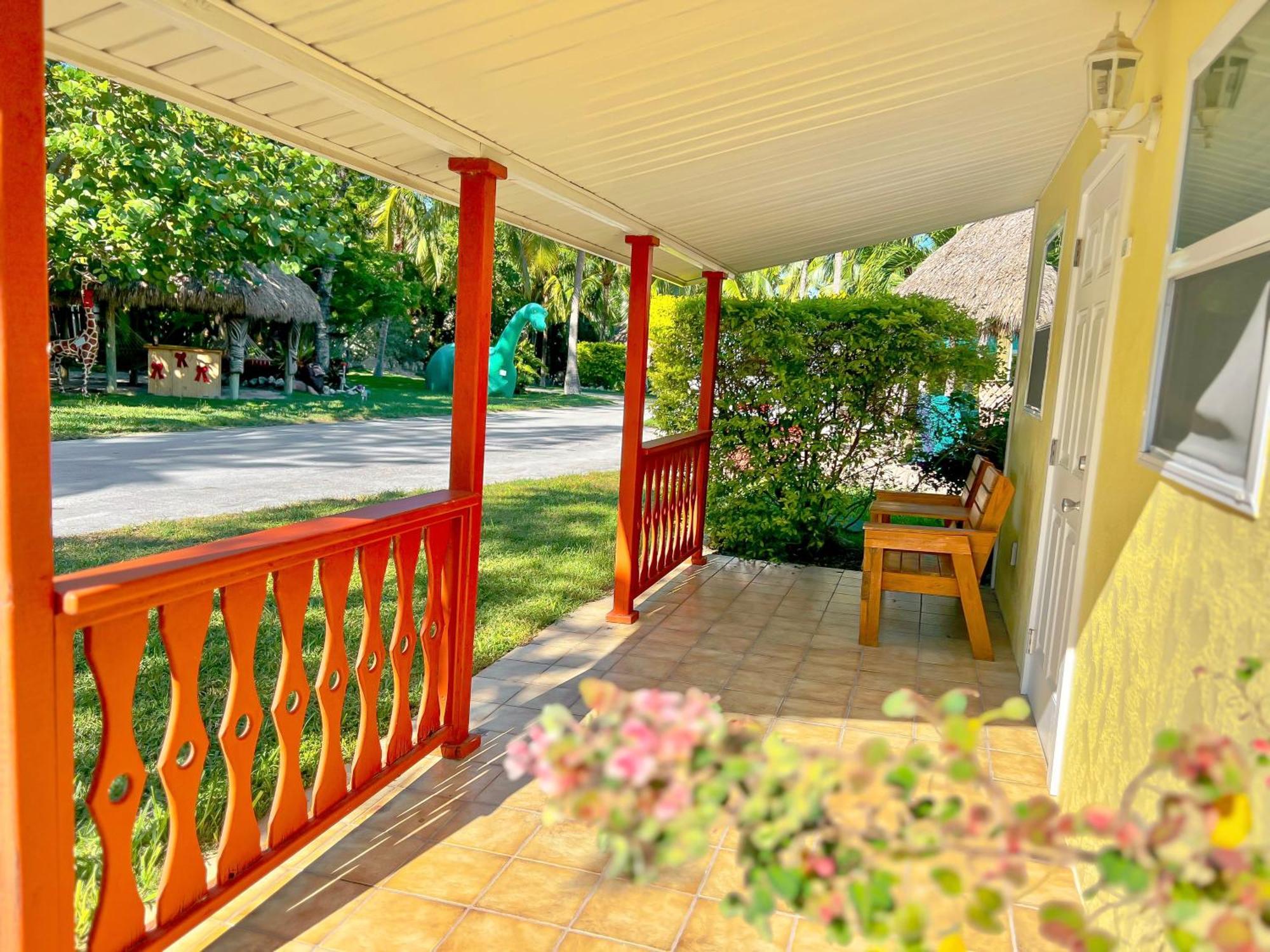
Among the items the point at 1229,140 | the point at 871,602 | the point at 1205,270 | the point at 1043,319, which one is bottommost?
the point at 871,602

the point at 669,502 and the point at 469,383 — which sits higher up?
the point at 469,383

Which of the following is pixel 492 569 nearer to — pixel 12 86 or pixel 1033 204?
pixel 1033 204

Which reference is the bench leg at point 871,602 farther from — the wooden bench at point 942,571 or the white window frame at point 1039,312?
the white window frame at point 1039,312

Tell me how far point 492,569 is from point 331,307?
15516mm

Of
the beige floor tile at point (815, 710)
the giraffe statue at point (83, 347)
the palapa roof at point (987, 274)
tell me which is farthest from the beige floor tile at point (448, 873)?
the giraffe statue at point (83, 347)

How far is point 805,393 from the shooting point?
725cm

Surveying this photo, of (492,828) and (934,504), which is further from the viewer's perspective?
(934,504)

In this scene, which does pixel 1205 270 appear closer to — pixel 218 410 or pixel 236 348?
pixel 218 410

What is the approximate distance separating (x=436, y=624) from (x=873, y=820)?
2.73 meters

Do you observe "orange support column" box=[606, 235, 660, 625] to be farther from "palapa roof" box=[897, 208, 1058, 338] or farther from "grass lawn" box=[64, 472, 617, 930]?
"palapa roof" box=[897, 208, 1058, 338]

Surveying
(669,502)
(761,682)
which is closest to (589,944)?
(761,682)

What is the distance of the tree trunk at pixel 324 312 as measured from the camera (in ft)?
65.2

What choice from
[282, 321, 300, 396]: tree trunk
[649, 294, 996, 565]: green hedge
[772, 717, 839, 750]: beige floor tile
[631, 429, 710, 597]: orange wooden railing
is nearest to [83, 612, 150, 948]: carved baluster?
[772, 717, 839, 750]: beige floor tile

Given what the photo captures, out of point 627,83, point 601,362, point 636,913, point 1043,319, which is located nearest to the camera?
point 636,913
